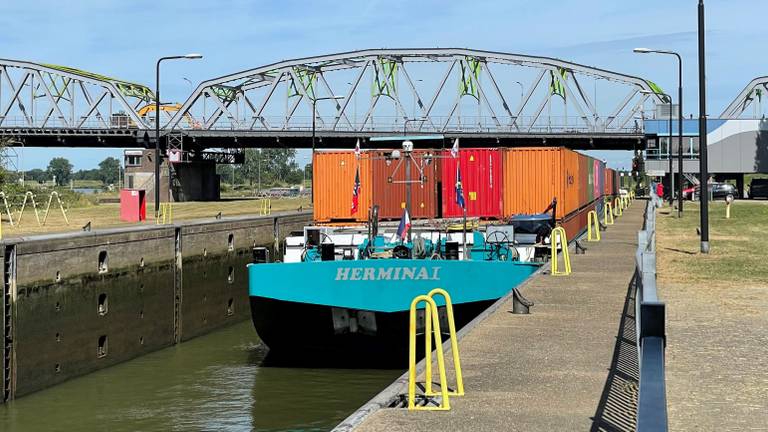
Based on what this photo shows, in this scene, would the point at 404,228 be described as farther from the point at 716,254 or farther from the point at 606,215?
the point at 606,215

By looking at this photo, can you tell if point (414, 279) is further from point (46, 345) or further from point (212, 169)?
point (212, 169)

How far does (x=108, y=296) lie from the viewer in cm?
2680

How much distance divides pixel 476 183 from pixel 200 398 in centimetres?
952

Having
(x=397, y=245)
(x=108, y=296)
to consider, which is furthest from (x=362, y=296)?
(x=108, y=296)

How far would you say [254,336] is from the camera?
31.7m

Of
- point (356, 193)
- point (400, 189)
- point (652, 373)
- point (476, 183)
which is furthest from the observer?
point (476, 183)

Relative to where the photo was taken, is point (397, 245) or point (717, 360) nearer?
point (717, 360)

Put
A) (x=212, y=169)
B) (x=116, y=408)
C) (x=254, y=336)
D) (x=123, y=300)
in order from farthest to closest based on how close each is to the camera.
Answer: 1. (x=212, y=169)
2. (x=254, y=336)
3. (x=123, y=300)
4. (x=116, y=408)

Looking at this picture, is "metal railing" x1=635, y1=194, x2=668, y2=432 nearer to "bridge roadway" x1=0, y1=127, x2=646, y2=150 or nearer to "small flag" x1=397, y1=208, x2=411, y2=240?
"small flag" x1=397, y1=208, x2=411, y2=240

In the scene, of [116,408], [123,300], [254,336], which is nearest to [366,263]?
[116,408]

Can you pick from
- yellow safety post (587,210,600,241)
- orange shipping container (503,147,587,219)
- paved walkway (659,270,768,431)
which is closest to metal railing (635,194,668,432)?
paved walkway (659,270,768,431)

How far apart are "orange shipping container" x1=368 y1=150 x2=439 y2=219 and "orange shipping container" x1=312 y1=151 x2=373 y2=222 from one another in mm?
235

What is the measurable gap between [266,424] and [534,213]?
11.8 m

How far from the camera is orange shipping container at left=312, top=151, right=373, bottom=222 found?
27.1m
